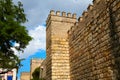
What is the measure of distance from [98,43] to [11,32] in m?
6.25

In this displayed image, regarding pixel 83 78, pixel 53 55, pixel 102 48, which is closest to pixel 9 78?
pixel 53 55

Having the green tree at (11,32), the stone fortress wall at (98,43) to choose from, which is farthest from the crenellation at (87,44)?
the green tree at (11,32)

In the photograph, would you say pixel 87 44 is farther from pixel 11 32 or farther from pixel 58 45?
pixel 11 32

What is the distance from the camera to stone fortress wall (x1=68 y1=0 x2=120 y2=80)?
8477 mm

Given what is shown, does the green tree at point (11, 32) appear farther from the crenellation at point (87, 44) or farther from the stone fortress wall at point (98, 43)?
the stone fortress wall at point (98, 43)

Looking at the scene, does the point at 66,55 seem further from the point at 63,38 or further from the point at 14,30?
the point at 14,30

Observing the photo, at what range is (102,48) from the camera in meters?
9.55

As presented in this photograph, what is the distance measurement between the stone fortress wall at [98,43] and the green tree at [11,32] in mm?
3408

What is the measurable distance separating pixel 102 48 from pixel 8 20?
6.86 metres

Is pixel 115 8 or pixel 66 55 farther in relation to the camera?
pixel 66 55

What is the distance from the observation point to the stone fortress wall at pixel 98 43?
8477mm

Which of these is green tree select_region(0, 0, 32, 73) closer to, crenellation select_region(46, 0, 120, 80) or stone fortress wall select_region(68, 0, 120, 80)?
crenellation select_region(46, 0, 120, 80)

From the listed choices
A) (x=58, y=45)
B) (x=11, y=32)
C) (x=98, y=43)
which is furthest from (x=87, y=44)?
(x=11, y=32)

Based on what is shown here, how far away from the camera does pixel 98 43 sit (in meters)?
9.98
